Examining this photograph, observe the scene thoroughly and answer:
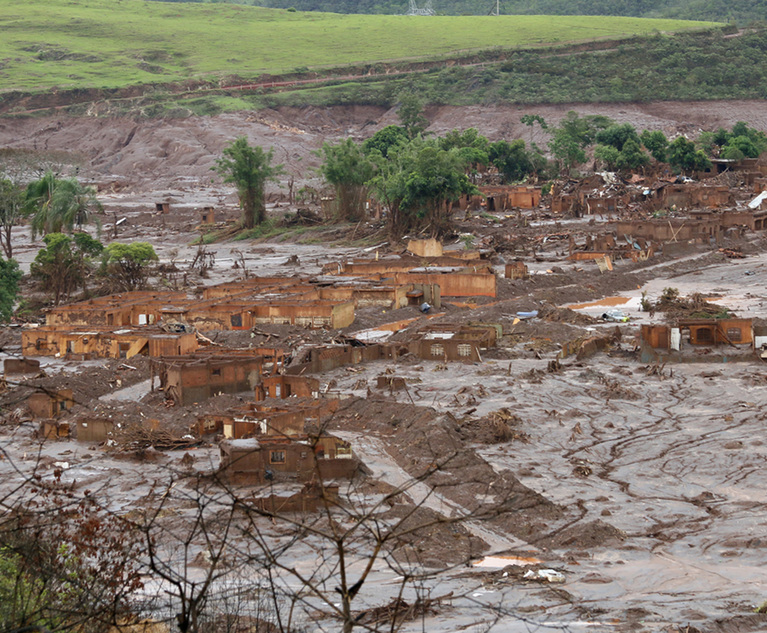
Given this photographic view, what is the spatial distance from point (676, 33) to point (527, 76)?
23.5 metres

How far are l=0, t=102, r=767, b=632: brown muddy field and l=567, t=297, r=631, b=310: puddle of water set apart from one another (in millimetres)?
195

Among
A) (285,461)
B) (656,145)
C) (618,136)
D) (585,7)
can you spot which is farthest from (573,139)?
(585,7)

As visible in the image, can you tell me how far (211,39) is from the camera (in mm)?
147250

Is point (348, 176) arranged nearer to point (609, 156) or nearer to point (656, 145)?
point (609, 156)

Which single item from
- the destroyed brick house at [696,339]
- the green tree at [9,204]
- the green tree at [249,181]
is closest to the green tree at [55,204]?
the green tree at [9,204]

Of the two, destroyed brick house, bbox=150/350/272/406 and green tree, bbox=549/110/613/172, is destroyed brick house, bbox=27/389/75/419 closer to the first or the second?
destroyed brick house, bbox=150/350/272/406

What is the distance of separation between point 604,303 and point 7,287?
22.2 metres

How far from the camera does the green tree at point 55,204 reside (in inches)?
2274

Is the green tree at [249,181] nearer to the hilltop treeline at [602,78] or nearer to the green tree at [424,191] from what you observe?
the green tree at [424,191]

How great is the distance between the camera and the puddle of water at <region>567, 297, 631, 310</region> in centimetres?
4304

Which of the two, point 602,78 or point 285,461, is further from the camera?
point 602,78

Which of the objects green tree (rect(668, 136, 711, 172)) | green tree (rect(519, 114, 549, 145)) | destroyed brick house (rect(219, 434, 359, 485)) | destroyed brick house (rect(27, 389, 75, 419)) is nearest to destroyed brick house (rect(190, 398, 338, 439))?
destroyed brick house (rect(219, 434, 359, 485))

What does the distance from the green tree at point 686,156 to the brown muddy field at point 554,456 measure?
106ft

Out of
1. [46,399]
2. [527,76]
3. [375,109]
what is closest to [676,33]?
[527,76]
